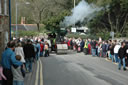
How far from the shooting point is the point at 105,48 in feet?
78.9

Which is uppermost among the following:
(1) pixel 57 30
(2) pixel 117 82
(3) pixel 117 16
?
(3) pixel 117 16

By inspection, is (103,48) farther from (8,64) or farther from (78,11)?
(8,64)

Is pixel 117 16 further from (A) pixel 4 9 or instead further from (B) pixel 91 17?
(A) pixel 4 9

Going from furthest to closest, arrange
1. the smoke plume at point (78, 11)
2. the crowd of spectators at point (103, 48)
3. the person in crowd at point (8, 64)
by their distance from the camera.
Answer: the smoke plume at point (78, 11), the crowd of spectators at point (103, 48), the person in crowd at point (8, 64)

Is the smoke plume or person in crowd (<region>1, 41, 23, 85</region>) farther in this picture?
the smoke plume

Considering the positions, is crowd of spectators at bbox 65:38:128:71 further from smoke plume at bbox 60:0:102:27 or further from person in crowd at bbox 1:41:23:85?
person in crowd at bbox 1:41:23:85

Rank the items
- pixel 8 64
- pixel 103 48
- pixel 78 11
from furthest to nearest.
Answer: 1. pixel 78 11
2. pixel 103 48
3. pixel 8 64

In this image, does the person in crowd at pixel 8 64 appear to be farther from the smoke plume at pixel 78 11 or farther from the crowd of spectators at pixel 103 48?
the smoke plume at pixel 78 11

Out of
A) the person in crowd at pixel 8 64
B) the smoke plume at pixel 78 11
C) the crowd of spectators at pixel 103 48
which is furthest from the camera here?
the smoke plume at pixel 78 11

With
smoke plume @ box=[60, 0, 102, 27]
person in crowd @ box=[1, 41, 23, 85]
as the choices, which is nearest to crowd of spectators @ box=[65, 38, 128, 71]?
smoke plume @ box=[60, 0, 102, 27]

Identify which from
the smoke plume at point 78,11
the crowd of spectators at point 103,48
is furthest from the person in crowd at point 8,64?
the smoke plume at point 78,11

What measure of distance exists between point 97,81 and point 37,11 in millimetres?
53551

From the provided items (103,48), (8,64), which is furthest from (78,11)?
(8,64)

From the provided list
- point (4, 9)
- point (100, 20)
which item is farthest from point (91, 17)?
point (4, 9)
